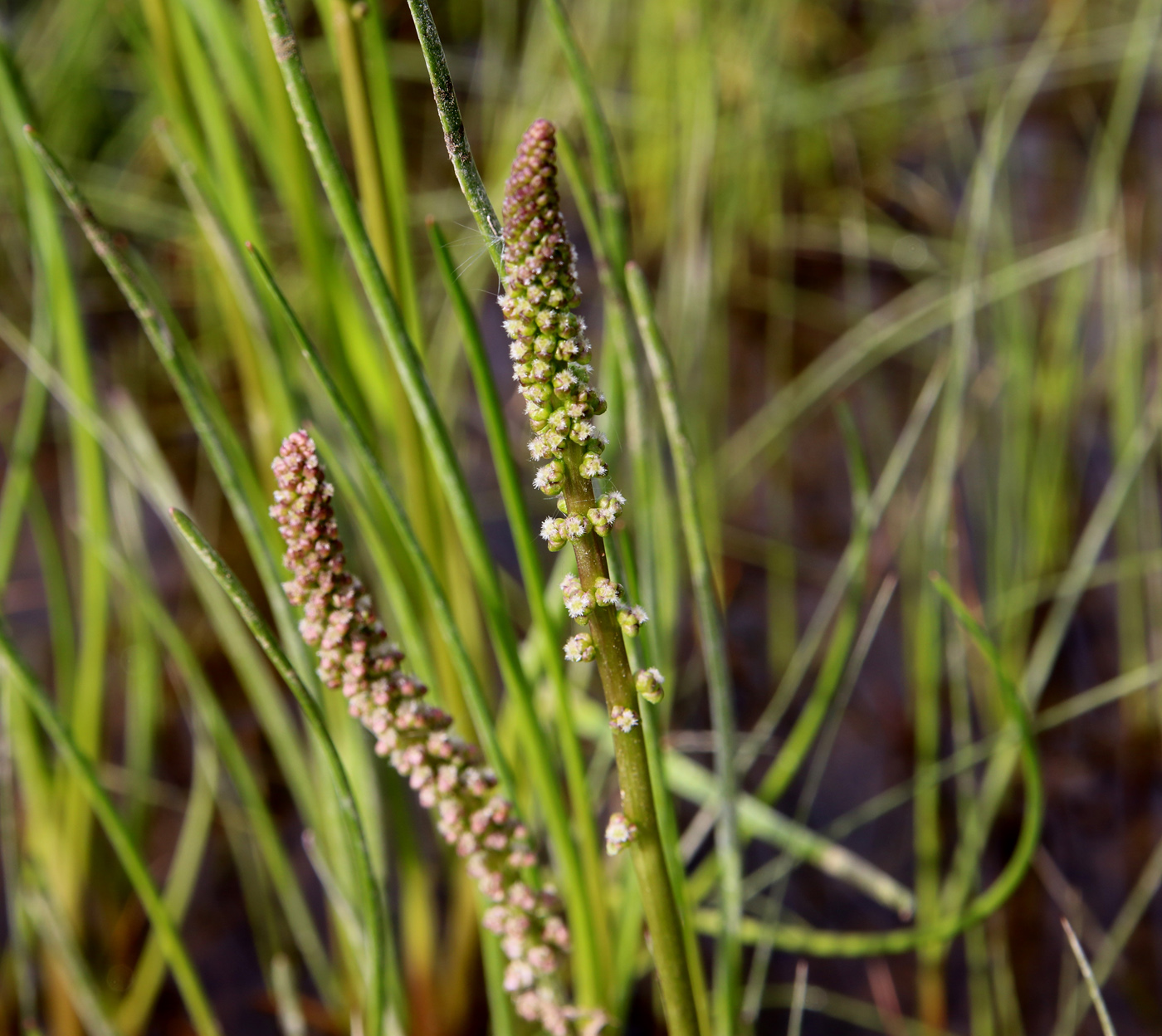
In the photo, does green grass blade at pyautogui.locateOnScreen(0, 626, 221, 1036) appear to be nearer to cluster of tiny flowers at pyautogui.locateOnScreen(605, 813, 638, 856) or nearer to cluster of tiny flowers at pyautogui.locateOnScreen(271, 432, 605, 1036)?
cluster of tiny flowers at pyautogui.locateOnScreen(271, 432, 605, 1036)

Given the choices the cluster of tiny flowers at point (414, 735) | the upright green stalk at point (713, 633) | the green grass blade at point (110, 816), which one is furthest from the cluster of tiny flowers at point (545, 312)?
the green grass blade at point (110, 816)

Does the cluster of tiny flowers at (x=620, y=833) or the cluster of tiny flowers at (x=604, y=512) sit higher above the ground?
the cluster of tiny flowers at (x=604, y=512)

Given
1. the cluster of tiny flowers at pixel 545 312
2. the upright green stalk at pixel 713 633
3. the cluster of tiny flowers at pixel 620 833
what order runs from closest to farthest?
the cluster of tiny flowers at pixel 545 312, the cluster of tiny flowers at pixel 620 833, the upright green stalk at pixel 713 633

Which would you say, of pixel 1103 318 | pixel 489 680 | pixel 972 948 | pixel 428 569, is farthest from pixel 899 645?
pixel 428 569

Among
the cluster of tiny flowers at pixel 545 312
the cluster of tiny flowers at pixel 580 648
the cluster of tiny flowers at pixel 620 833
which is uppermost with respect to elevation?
the cluster of tiny flowers at pixel 545 312

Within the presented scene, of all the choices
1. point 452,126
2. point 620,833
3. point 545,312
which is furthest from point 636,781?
point 452,126

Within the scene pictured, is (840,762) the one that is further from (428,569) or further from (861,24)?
(861,24)

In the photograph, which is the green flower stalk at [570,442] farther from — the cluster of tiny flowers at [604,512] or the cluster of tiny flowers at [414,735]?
the cluster of tiny flowers at [414,735]

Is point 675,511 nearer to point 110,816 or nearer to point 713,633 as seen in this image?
point 713,633

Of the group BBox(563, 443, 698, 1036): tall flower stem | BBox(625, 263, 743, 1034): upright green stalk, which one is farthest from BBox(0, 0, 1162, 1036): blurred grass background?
BBox(563, 443, 698, 1036): tall flower stem
